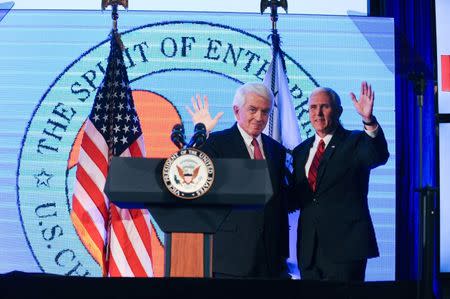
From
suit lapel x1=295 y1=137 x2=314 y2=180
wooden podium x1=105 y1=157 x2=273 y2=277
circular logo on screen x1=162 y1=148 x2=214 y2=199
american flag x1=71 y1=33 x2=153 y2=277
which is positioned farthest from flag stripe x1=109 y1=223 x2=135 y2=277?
circular logo on screen x1=162 y1=148 x2=214 y2=199

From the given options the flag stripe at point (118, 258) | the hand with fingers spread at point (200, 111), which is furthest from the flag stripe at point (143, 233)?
the hand with fingers spread at point (200, 111)

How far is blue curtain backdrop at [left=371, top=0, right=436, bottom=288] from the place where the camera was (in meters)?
4.97

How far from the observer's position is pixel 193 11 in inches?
199

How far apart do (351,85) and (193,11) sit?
1165mm

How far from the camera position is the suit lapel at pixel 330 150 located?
4.58 meters

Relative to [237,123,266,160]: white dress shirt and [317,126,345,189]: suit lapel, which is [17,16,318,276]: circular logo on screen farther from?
[237,123,266,160]: white dress shirt

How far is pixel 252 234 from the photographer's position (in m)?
4.47

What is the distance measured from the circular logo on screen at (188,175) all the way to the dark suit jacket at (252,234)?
191 centimetres

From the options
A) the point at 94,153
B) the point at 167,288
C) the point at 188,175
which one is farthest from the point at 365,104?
the point at 167,288

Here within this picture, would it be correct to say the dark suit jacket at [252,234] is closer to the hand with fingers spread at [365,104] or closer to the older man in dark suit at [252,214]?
the older man in dark suit at [252,214]

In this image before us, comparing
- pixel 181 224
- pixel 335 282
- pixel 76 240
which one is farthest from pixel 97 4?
pixel 335 282

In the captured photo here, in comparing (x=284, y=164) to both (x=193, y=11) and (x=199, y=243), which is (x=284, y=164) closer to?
(x=193, y=11)

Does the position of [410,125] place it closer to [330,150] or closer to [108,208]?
[330,150]

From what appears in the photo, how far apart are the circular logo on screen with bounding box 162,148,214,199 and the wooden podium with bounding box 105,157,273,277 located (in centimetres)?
2
